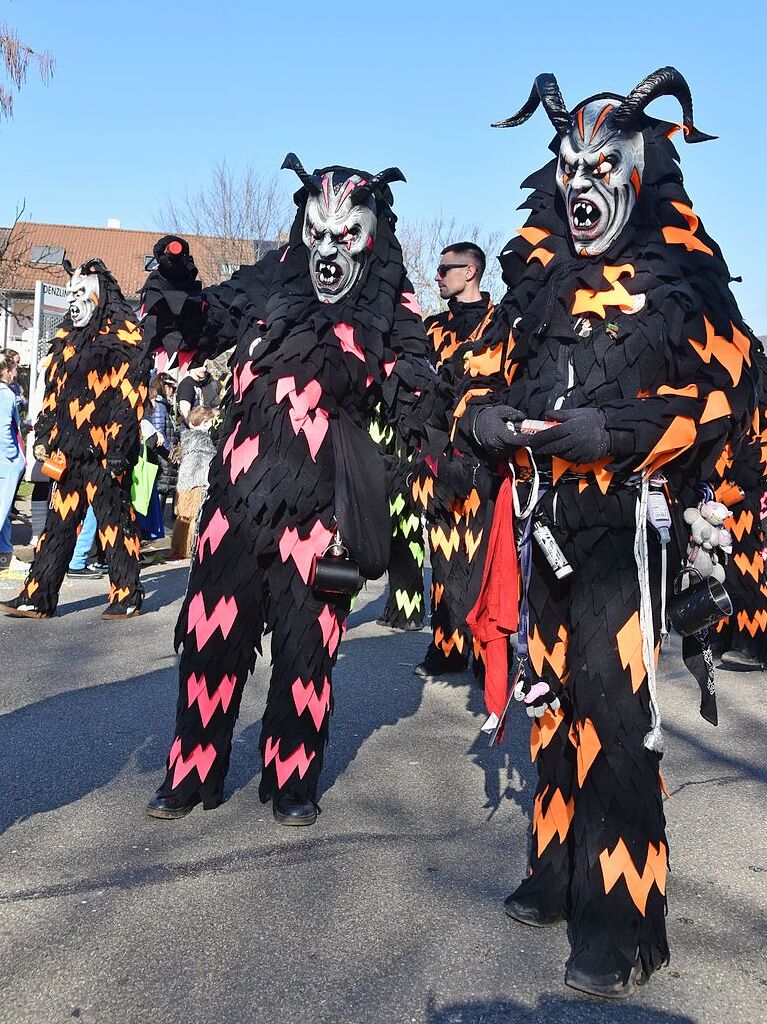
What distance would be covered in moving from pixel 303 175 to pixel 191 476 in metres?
7.00

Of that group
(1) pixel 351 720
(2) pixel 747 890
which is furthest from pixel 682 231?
(1) pixel 351 720

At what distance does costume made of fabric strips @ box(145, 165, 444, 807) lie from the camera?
376 centimetres

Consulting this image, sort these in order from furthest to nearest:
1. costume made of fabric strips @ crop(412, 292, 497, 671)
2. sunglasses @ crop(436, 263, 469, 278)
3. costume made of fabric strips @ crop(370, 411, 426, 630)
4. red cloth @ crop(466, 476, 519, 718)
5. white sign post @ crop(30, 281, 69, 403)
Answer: white sign post @ crop(30, 281, 69, 403) → costume made of fabric strips @ crop(370, 411, 426, 630) → sunglasses @ crop(436, 263, 469, 278) → costume made of fabric strips @ crop(412, 292, 497, 671) → red cloth @ crop(466, 476, 519, 718)

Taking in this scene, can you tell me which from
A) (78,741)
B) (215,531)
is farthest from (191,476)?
(215,531)

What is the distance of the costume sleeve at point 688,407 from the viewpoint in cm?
284

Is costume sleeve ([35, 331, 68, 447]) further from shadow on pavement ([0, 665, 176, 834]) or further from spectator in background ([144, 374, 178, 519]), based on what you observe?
spectator in background ([144, 374, 178, 519])

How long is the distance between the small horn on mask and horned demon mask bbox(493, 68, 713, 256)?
98 cm

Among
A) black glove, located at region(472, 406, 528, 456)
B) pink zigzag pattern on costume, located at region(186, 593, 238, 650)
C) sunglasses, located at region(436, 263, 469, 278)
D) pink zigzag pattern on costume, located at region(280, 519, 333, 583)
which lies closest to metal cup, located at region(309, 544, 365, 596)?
pink zigzag pattern on costume, located at region(280, 519, 333, 583)

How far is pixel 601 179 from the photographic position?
3.00m

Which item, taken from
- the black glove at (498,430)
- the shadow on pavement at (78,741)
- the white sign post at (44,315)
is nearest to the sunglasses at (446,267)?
the shadow on pavement at (78,741)

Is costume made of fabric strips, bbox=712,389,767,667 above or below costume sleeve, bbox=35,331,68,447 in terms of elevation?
below

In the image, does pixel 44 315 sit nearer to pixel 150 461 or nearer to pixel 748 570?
pixel 150 461

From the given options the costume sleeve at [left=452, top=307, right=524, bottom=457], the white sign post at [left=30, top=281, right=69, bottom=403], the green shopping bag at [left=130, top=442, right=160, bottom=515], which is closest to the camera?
the costume sleeve at [left=452, top=307, right=524, bottom=457]

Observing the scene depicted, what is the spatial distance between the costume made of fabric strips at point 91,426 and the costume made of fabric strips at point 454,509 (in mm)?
2161
